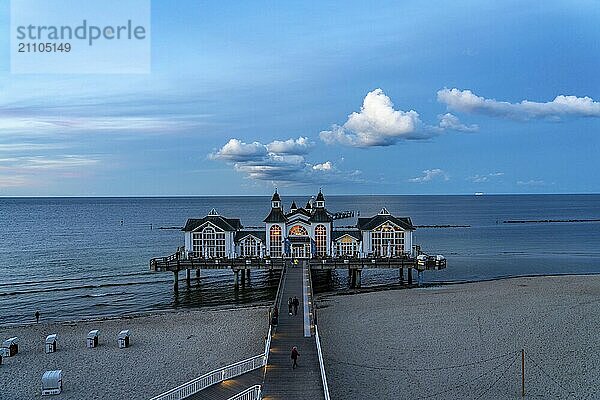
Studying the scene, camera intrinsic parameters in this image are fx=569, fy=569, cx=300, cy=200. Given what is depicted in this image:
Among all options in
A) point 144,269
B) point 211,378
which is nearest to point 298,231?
point 144,269

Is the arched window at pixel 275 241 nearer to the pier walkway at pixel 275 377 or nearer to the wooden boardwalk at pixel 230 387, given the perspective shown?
Answer: the pier walkway at pixel 275 377

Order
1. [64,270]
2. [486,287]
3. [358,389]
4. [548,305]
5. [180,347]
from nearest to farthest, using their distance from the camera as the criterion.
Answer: [358,389]
[180,347]
[548,305]
[486,287]
[64,270]

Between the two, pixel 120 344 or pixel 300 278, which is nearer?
pixel 120 344

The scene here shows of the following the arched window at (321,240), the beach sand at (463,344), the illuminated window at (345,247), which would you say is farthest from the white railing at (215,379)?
the illuminated window at (345,247)

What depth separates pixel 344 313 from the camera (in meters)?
33.4

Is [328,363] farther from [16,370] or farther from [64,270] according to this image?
[64,270]

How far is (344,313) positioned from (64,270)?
110ft

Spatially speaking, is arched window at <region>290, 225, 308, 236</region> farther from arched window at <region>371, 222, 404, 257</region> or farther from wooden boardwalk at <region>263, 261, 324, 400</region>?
wooden boardwalk at <region>263, 261, 324, 400</region>

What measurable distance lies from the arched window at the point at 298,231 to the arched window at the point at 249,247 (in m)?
3.16

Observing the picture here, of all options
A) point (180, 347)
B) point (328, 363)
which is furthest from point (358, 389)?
point (180, 347)

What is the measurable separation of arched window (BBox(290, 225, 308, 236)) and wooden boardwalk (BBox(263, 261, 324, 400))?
1767 centimetres

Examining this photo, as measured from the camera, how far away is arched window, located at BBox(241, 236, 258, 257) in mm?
47250

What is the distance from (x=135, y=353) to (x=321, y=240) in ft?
78.0

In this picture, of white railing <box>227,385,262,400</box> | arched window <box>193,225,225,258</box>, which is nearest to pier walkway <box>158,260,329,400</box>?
white railing <box>227,385,262,400</box>
